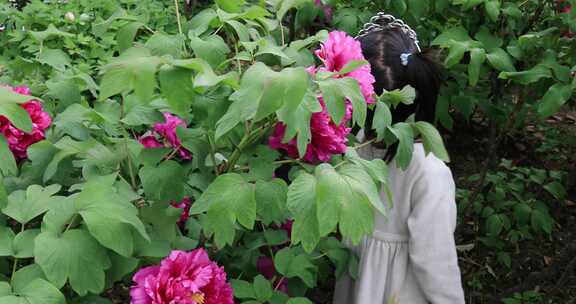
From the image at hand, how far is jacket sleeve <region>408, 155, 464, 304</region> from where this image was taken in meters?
1.91

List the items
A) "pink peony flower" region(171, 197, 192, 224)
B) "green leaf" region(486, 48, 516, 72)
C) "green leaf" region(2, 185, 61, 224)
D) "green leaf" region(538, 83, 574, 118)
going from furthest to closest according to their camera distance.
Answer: "green leaf" region(486, 48, 516, 72)
"green leaf" region(538, 83, 574, 118)
"pink peony flower" region(171, 197, 192, 224)
"green leaf" region(2, 185, 61, 224)

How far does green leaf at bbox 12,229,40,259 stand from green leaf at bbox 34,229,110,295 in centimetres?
9

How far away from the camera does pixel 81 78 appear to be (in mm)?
1642

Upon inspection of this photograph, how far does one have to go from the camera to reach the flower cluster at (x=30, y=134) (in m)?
1.51

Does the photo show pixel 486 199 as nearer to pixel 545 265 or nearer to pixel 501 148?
pixel 545 265

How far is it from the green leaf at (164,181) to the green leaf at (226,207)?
0.47ft

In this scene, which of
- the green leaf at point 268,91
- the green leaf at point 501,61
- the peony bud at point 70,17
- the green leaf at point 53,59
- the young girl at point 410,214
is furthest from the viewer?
the peony bud at point 70,17

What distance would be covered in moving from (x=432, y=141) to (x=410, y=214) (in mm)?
513

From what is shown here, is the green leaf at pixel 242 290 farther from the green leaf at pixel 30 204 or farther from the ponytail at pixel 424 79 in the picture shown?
the ponytail at pixel 424 79

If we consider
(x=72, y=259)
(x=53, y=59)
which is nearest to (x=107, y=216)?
(x=72, y=259)

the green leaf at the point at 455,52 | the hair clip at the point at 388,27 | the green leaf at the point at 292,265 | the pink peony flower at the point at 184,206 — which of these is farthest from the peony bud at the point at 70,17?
the green leaf at the point at 292,265

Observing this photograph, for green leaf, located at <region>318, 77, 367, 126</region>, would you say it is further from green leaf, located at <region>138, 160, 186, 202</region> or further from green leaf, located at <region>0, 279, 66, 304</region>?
green leaf, located at <region>0, 279, 66, 304</region>

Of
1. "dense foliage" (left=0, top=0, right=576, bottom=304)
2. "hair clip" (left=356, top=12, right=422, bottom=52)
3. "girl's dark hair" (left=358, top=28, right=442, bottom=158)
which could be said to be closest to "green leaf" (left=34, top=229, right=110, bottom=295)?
"dense foliage" (left=0, top=0, right=576, bottom=304)

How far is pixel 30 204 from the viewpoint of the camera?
130 cm
